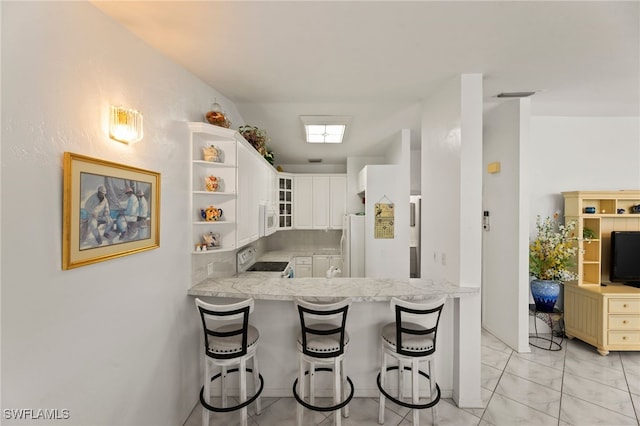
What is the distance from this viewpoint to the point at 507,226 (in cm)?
291

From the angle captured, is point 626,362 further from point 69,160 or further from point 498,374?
point 69,160

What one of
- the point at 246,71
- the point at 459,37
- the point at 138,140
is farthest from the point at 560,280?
the point at 138,140

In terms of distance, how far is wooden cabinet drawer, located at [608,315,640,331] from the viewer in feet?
8.70

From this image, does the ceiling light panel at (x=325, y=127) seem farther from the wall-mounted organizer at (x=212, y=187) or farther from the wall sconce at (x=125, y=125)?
the wall sconce at (x=125, y=125)

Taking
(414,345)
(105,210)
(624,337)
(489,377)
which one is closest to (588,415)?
(489,377)

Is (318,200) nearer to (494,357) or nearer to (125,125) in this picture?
(494,357)

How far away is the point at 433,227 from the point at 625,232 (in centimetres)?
248

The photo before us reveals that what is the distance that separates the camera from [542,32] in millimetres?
1573

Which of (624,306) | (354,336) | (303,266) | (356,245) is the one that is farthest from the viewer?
(303,266)

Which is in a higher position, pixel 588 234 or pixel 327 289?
pixel 588 234

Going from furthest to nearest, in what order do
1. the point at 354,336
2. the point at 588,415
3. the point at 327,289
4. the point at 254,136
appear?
1. the point at 254,136
2. the point at 354,336
3. the point at 327,289
4. the point at 588,415

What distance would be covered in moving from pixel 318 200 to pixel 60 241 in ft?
13.7

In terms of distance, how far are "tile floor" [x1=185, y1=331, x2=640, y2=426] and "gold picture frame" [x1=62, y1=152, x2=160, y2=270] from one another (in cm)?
158

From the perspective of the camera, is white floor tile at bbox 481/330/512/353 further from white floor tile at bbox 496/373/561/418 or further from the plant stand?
white floor tile at bbox 496/373/561/418
